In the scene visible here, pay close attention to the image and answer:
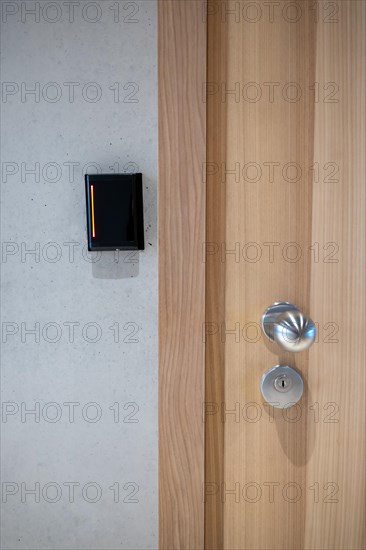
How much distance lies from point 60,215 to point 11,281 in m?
0.17

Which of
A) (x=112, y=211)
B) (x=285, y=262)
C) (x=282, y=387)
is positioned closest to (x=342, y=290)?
(x=285, y=262)

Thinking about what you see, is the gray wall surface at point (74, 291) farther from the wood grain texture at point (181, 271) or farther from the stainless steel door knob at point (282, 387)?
the stainless steel door knob at point (282, 387)

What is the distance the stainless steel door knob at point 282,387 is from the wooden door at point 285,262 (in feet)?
0.08

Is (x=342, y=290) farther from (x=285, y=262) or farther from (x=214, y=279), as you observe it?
(x=214, y=279)

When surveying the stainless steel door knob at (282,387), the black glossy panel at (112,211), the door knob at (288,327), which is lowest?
the stainless steel door knob at (282,387)

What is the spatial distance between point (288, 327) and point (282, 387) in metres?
0.13

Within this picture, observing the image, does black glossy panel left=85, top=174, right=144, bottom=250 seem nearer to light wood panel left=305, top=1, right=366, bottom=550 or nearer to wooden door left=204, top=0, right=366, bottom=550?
wooden door left=204, top=0, right=366, bottom=550

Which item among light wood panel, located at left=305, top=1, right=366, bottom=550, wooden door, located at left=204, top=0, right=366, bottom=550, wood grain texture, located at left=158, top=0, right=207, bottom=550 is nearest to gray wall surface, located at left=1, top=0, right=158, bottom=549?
wood grain texture, located at left=158, top=0, right=207, bottom=550

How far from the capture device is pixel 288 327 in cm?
92

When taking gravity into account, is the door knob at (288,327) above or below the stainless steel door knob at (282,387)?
above

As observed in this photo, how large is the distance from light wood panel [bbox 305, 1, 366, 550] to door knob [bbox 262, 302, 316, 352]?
54 mm

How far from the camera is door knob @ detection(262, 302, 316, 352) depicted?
2.98 feet

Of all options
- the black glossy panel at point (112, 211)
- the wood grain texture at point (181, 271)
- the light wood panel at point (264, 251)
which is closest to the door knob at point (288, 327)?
the light wood panel at point (264, 251)

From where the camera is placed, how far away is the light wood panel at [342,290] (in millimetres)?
935
